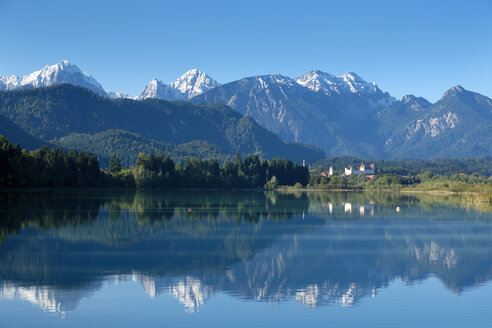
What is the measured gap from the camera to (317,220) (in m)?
51.3

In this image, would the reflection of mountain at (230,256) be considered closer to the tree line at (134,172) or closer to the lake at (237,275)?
the lake at (237,275)

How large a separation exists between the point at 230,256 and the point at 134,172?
9914 centimetres

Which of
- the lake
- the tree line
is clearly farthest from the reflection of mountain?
the tree line

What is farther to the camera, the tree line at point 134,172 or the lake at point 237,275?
the tree line at point 134,172

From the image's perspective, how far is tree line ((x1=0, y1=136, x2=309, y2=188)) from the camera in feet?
283

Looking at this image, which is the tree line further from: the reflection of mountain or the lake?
the lake

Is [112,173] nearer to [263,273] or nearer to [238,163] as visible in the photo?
[238,163]

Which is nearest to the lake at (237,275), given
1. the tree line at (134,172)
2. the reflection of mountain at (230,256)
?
the reflection of mountain at (230,256)

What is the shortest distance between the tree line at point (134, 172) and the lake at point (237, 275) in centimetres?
4716

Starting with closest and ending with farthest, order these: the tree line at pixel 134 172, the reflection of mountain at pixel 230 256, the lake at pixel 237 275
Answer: the lake at pixel 237 275, the reflection of mountain at pixel 230 256, the tree line at pixel 134 172

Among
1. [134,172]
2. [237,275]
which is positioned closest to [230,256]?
[237,275]

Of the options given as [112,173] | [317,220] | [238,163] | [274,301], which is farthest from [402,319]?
[238,163]

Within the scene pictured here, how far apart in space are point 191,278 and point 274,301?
175 inches

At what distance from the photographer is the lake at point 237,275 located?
17891 millimetres
